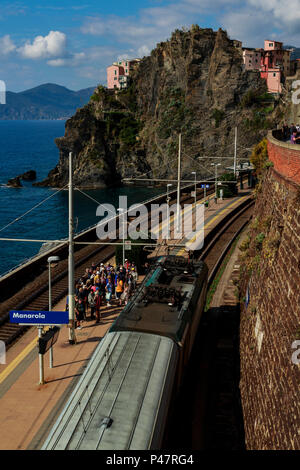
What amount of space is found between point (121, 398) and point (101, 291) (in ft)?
38.9

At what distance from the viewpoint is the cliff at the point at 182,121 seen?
4294 inches

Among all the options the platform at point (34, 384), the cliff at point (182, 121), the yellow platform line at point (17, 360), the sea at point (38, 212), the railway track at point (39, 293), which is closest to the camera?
the platform at point (34, 384)

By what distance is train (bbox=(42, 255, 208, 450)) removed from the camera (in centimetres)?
849

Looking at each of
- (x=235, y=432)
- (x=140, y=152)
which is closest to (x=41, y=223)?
(x=140, y=152)

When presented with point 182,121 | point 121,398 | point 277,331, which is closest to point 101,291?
point 277,331

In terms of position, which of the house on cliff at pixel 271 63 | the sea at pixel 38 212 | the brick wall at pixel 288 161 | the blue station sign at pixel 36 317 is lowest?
the sea at pixel 38 212

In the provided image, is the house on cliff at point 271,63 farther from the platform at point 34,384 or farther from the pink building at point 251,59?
the platform at point 34,384

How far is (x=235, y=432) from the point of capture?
13.1 m

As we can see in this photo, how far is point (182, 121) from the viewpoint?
376 feet

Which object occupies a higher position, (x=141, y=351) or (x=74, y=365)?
(x=141, y=351)

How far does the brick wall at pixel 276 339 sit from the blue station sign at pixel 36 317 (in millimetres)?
6464

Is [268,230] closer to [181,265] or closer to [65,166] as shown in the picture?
[181,265]

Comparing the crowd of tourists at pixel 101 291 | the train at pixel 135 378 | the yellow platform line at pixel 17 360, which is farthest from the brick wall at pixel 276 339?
the yellow platform line at pixel 17 360
